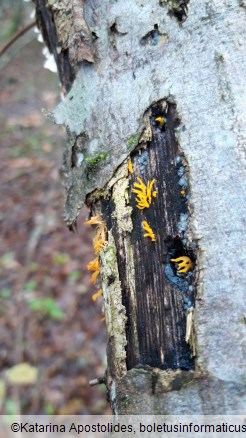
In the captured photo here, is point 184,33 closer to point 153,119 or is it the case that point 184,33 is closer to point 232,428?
point 153,119

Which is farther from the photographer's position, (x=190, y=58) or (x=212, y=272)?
(x=190, y=58)

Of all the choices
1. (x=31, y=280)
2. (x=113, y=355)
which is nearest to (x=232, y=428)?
(x=113, y=355)

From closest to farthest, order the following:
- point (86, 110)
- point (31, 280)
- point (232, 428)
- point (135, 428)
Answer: point (232, 428), point (135, 428), point (86, 110), point (31, 280)

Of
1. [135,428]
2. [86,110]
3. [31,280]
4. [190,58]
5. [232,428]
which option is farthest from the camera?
[31,280]

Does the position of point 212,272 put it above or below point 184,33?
below

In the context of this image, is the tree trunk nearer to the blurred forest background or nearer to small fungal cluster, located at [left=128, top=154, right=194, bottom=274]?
small fungal cluster, located at [left=128, top=154, right=194, bottom=274]

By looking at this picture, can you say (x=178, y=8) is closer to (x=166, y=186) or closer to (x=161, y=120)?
(x=161, y=120)

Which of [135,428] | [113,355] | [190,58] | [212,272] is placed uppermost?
[190,58]
